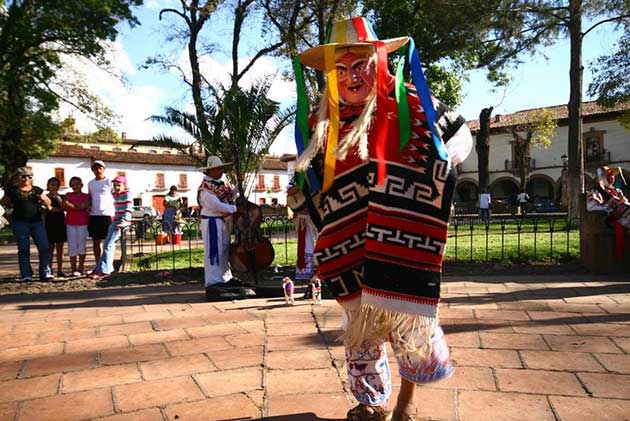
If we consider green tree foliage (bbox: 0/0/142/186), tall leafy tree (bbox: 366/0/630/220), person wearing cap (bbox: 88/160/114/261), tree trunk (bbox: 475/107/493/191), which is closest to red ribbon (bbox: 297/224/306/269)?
person wearing cap (bbox: 88/160/114/261)

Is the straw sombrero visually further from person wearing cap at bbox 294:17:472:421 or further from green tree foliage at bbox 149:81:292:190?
green tree foliage at bbox 149:81:292:190

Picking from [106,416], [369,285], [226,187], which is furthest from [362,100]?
[226,187]

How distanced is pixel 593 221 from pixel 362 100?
5934mm

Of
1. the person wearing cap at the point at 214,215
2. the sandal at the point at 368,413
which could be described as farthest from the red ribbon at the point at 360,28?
the person wearing cap at the point at 214,215

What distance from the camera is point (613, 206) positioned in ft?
21.5

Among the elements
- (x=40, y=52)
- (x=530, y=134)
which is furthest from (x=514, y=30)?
(x=530, y=134)

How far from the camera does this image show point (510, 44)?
1600 centimetres

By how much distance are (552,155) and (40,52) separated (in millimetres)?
38507

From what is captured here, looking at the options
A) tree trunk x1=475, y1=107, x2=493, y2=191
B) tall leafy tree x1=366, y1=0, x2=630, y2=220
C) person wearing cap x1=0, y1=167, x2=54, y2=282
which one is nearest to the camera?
person wearing cap x1=0, y1=167, x2=54, y2=282

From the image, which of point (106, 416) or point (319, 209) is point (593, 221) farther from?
point (106, 416)

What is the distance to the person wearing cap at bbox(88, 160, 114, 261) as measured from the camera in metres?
7.42

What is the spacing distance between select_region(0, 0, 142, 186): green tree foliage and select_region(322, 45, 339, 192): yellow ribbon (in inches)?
716

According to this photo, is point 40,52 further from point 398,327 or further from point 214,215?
point 398,327

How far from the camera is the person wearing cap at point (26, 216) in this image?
22.4ft
